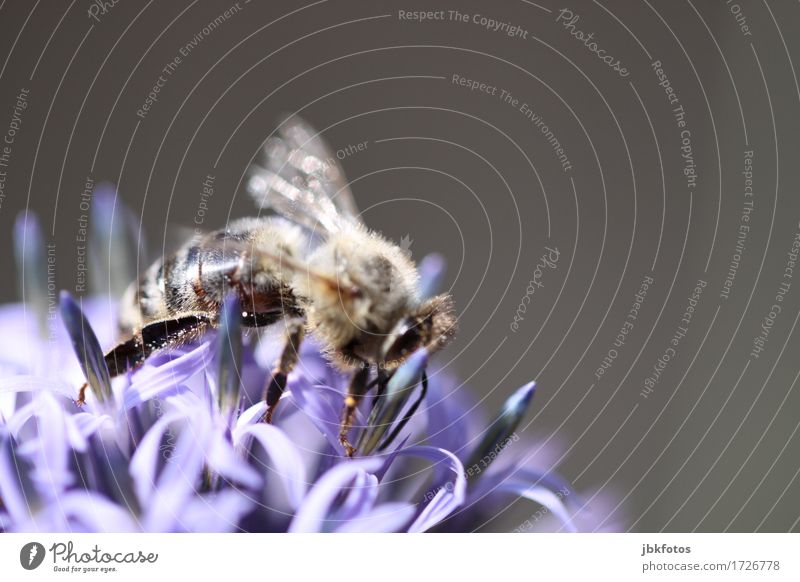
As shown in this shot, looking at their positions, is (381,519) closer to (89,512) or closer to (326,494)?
(326,494)

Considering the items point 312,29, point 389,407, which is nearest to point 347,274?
point 389,407

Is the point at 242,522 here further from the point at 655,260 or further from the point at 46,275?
the point at 655,260

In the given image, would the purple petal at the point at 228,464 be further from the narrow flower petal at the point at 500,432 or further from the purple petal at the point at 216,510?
the narrow flower petal at the point at 500,432

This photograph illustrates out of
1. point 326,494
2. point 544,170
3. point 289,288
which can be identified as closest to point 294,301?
point 289,288

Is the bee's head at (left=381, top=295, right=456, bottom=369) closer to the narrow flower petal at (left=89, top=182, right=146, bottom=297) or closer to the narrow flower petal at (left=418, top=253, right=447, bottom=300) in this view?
the narrow flower petal at (left=418, top=253, right=447, bottom=300)

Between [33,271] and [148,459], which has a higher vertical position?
[33,271]
